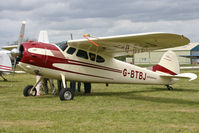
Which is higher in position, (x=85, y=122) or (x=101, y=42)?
(x=101, y=42)

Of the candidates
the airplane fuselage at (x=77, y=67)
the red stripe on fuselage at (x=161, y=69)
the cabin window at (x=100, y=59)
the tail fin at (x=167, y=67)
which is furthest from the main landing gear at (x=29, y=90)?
the tail fin at (x=167, y=67)

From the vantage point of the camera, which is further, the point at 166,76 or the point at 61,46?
the point at 166,76

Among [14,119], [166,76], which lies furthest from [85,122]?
[166,76]

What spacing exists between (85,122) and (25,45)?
4.66m

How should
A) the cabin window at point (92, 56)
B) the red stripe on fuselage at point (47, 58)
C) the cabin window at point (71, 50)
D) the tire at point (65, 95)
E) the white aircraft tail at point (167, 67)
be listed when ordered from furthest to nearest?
the white aircraft tail at point (167, 67), the cabin window at point (92, 56), the cabin window at point (71, 50), the tire at point (65, 95), the red stripe on fuselage at point (47, 58)

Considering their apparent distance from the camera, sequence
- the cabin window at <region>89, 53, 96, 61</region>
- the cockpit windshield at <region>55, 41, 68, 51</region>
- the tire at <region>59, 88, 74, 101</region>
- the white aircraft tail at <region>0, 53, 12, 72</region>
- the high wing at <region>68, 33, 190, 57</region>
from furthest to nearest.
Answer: the white aircraft tail at <region>0, 53, 12, 72</region>
the cabin window at <region>89, 53, 96, 61</region>
the cockpit windshield at <region>55, 41, 68, 51</region>
the tire at <region>59, 88, 74, 101</region>
the high wing at <region>68, 33, 190, 57</region>

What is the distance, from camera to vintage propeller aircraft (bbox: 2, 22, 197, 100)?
9.23m

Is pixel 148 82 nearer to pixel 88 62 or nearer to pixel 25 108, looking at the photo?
pixel 88 62

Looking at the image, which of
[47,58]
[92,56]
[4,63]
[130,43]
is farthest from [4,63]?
[130,43]

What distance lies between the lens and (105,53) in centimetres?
1167

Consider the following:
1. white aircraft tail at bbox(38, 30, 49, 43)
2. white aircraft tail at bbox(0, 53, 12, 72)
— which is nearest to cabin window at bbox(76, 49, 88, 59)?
white aircraft tail at bbox(38, 30, 49, 43)

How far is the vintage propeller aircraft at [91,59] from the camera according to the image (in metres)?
9.23

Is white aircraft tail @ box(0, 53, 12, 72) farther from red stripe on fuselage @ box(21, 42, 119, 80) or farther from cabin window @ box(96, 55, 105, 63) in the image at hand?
red stripe on fuselage @ box(21, 42, 119, 80)

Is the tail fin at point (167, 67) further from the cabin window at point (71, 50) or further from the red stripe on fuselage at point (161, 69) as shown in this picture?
the cabin window at point (71, 50)
